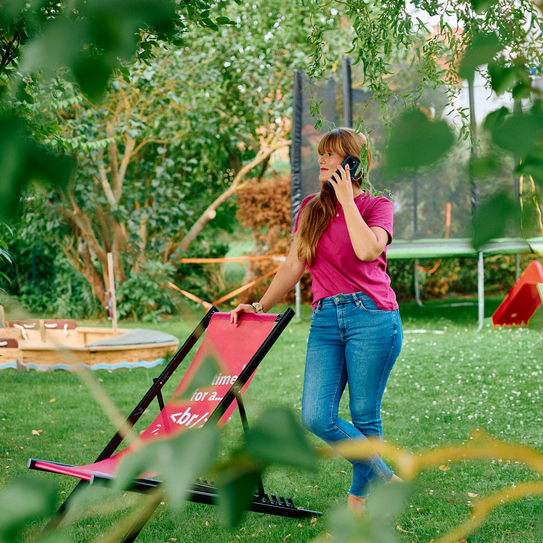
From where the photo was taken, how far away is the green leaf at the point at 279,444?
29 centimetres

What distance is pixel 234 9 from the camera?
350 inches

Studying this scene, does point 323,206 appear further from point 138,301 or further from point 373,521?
point 138,301

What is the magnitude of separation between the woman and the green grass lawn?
0.71 ft

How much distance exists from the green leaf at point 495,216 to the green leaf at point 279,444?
0.19 m

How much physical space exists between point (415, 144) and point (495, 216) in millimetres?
90

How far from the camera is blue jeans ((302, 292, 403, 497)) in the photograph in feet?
7.13

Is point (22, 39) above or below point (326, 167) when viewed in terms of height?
below

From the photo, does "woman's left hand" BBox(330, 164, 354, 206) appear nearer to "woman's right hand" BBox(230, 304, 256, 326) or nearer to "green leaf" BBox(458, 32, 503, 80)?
"woman's right hand" BBox(230, 304, 256, 326)

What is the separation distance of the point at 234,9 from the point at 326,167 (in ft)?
24.6

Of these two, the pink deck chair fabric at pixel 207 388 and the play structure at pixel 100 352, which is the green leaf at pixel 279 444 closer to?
the pink deck chair fabric at pixel 207 388

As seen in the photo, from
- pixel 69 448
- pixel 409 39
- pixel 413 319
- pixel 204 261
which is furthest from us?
pixel 204 261

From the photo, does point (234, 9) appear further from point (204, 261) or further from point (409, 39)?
point (409, 39)

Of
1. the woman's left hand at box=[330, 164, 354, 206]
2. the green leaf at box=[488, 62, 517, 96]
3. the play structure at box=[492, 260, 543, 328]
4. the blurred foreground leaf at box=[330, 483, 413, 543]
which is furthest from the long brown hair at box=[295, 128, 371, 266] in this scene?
the play structure at box=[492, 260, 543, 328]

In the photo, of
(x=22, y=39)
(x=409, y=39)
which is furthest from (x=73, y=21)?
(x=409, y=39)
